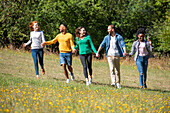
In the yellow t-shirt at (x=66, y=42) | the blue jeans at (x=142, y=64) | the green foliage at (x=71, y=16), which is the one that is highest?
the green foliage at (x=71, y=16)

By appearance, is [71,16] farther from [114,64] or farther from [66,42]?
[114,64]

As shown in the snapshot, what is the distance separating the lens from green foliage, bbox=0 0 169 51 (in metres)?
20.9

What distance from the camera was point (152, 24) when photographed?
2502 cm

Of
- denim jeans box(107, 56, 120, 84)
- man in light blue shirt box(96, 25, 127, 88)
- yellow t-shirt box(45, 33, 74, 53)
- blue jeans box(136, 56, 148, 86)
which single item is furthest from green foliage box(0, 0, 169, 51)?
denim jeans box(107, 56, 120, 84)

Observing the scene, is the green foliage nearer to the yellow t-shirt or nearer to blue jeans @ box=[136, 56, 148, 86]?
the yellow t-shirt

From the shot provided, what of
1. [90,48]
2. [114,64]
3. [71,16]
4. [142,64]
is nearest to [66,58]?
[90,48]

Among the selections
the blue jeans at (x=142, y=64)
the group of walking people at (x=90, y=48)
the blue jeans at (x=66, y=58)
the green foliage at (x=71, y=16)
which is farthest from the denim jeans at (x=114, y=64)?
the green foliage at (x=71, y=16)

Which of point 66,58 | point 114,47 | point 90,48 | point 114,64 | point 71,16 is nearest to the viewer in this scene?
point 114,47

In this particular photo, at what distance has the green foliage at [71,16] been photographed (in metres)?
20.9

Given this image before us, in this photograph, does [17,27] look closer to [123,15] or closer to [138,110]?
[123,15]

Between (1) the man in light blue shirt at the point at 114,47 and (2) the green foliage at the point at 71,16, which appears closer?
(1) the man in light blue shirt at the point at 114,47

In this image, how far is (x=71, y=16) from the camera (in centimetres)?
2127

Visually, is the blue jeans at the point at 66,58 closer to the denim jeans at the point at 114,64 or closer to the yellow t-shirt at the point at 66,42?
the yellow t-shirt at the point at 66,42

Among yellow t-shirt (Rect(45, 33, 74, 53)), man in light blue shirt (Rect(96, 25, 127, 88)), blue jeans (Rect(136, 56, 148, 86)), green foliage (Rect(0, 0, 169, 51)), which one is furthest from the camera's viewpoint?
green foliage (Rect(0, 0, 169, 51))
